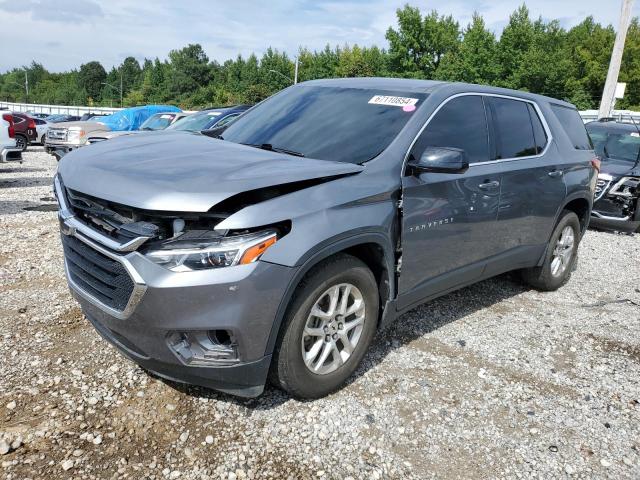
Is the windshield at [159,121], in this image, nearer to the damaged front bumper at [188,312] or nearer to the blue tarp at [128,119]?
the blue tarp at [128,119]

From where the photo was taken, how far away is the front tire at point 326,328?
8.85ft

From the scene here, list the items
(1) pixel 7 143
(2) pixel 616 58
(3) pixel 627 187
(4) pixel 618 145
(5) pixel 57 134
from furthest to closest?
1. (2) pixel 616 58
2. (5) pixel 57 134
3. (1) pixel 7 143
4. (4) pixel 618 145
5. (3) pixel 627 187

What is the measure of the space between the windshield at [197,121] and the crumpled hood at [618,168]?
22.8ft

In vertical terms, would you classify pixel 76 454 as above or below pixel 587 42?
below

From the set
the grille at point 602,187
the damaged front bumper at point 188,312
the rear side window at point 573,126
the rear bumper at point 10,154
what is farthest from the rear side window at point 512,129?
the rear bumper at point 10,154

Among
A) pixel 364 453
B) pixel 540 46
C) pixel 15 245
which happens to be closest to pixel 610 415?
pixel 364 453

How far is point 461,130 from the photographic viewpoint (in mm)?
3744

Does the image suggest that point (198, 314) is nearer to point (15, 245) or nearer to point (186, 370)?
point (186, 370)

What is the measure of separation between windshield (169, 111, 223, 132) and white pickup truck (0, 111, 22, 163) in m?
2.93

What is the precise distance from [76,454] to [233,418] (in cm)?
77

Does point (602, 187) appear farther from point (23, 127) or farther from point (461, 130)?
point (23, 127)

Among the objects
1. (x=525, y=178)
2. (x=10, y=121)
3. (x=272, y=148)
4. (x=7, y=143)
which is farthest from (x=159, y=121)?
(x=525, y=178)

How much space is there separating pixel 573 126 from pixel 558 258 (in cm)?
134

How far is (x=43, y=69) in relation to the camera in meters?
149
